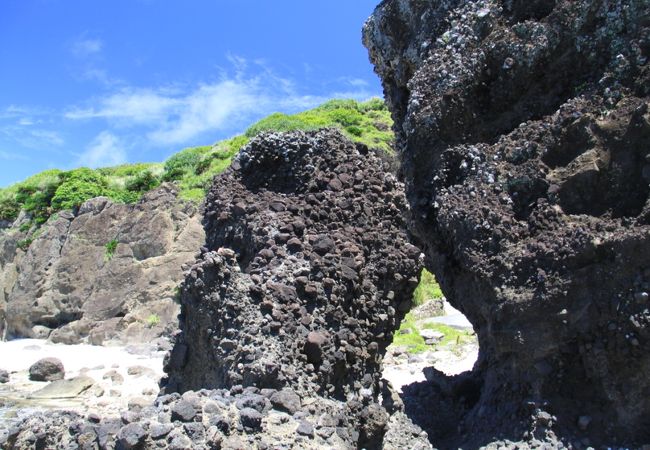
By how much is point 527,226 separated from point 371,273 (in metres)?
1.39

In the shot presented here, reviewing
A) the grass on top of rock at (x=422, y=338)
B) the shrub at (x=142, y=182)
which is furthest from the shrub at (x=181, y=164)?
the grass on top of rock at (x=422, y=338)

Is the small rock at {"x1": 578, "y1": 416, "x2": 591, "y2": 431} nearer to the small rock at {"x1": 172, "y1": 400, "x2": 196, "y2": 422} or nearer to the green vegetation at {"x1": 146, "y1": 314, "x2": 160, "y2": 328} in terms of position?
the small rock at {"x1": 172, "y1": 400, "x2": 196, "y2": 422}

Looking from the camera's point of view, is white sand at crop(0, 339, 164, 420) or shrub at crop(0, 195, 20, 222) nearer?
white sand at crop(0, 339, 164, 420)

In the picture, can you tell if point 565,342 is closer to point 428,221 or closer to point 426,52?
point 428,221

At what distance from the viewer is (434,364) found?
1087cm

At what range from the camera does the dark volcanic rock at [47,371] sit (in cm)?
1028

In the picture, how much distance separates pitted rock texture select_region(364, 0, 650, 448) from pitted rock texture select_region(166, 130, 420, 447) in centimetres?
86

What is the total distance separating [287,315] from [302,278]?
31cm

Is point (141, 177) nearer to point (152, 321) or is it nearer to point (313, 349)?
point (152, 321)

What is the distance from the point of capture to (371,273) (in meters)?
4.98

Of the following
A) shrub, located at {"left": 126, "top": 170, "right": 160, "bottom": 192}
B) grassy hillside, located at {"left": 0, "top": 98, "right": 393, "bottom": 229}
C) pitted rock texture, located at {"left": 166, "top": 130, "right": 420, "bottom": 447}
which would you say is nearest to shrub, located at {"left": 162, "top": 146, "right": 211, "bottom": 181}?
grassy hillside, located at {"left": 0, "top": 98, "right": 393, "bottom": 229}

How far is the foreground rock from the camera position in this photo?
3.78 m

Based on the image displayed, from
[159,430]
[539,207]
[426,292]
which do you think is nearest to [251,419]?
[159,430]

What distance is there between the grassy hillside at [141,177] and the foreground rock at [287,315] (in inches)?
438
